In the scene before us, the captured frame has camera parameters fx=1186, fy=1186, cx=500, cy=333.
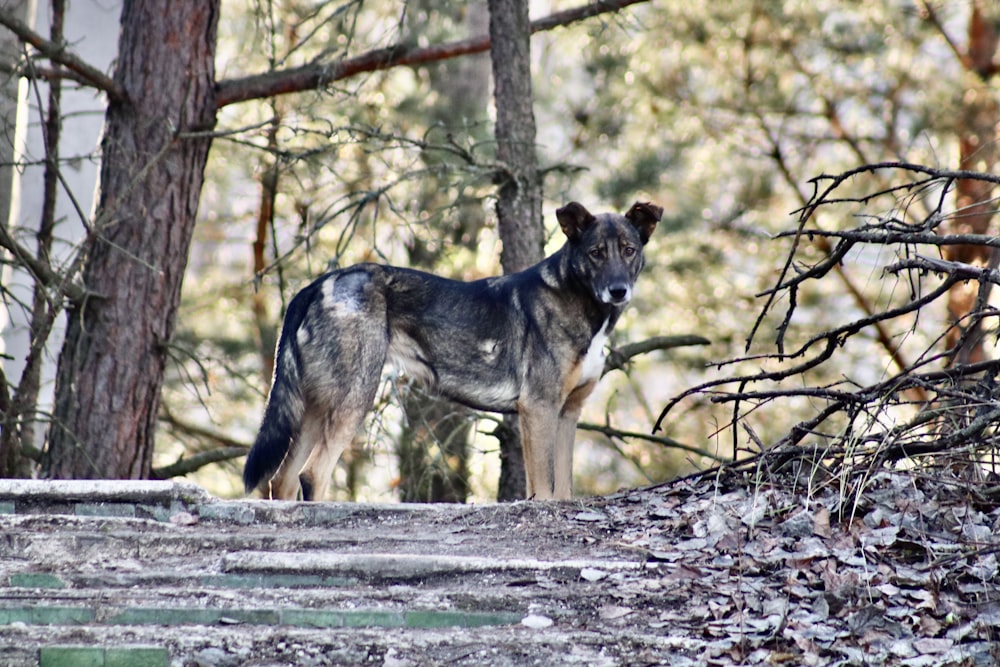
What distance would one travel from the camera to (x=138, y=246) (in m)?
8.78

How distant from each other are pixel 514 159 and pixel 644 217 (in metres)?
2.17

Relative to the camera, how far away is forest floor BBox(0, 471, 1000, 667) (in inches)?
145

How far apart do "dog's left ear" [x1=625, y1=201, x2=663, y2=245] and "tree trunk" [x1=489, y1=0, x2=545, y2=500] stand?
1.94 m

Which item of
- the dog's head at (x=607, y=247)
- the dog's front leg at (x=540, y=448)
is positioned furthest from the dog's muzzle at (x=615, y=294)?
the dog's front leg at (x=540, y=448)

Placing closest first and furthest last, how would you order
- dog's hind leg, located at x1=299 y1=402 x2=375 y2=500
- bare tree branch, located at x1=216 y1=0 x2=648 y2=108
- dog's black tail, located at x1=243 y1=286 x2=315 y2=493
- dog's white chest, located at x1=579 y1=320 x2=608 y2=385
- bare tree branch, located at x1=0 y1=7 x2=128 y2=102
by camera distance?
dog's black tail, located at x1=243 y1=286 x2=315 y2=493 < dog's hind leg, located at x1=299 y1=402 x2=375 y2=500 < dog's white chest, located at x1=579 y1=320 x2=608 y2=385 < bare tree branch, located at x1=0 y1=7 x2=128 y2=102 < bare tree branch, located at x1=216 y1=0 x2=648 y2=108

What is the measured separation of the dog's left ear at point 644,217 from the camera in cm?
742

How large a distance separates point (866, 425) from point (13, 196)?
9.89m

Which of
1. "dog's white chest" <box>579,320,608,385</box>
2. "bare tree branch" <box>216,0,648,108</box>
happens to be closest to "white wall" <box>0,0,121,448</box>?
"bare tree branch" <box>216,0,648,108</box>

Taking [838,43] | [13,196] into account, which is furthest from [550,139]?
[13,196]

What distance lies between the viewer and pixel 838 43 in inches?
555

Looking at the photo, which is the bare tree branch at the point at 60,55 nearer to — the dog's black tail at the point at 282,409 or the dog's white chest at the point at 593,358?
the dog's black tail at the point at 282,409

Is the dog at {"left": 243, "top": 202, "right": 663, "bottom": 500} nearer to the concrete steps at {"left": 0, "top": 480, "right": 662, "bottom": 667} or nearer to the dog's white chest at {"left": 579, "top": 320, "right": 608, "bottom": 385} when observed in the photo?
the dog's white chest at {"left": 579, "top": 320, "right": 608, "bottom": 385}

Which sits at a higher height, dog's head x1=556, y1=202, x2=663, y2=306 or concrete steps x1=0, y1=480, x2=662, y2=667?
dog's head x1=556, y1=202, x2=663, y2=306

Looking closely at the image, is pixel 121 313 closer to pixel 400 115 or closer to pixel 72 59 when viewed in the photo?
pixel 72 59
